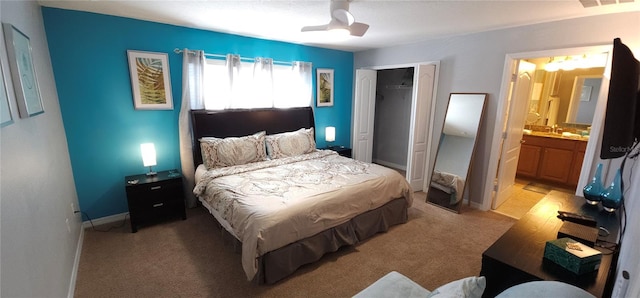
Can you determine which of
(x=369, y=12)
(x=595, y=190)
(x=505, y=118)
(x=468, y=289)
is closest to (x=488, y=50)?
(x=505, y=118)

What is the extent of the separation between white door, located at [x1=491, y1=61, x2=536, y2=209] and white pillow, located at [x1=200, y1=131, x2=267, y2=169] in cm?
313

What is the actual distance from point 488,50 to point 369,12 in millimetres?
1749

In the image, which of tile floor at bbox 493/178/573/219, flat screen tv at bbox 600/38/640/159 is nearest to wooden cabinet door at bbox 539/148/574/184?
tile floor at bbox 493/178/573/219

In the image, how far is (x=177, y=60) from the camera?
3172 millimetres

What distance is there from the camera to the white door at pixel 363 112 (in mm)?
4535

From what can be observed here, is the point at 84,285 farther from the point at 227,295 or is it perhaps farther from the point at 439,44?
the point at 439,44

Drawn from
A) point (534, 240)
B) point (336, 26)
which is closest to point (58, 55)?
point (336, 26)

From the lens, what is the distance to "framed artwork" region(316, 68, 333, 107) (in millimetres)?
4499

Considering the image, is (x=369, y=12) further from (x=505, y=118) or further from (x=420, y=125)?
(x=505, y=118)

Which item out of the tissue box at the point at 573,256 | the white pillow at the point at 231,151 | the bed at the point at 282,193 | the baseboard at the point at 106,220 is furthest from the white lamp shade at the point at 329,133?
the tissue box at the point at 573,256

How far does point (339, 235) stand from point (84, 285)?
6.78 feet

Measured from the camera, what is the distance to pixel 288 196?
229 centimetres

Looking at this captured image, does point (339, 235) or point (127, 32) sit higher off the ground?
point (127, 32)

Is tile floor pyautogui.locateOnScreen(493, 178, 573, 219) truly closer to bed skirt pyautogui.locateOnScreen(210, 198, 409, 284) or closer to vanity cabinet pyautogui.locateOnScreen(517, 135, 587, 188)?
vanity cabinet pyautogui.locateOnScreen(517, 135, 587, 188)
